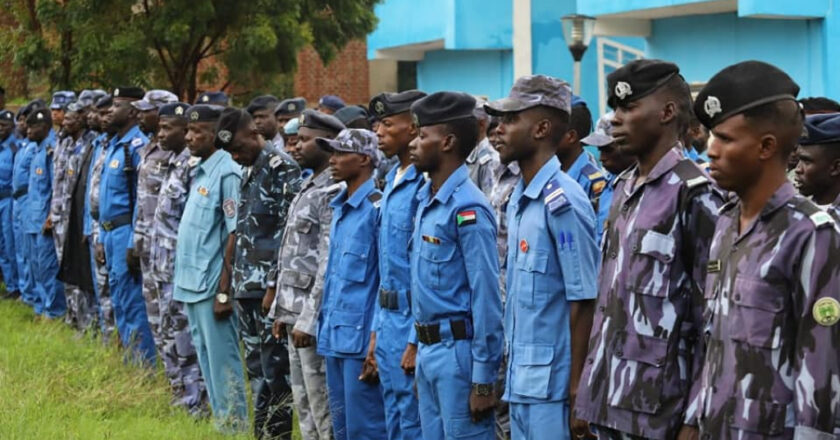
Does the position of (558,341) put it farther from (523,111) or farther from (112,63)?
(112,63)

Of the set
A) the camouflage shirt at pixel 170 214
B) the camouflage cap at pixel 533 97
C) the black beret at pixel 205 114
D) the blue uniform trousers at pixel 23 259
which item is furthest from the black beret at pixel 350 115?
the blue uniform trousers at pixel 23 259

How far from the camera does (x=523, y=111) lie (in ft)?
17.3

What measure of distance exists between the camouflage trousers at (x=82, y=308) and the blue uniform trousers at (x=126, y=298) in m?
1.65

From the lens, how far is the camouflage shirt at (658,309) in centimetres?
415

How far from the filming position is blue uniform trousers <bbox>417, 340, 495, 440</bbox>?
560cm

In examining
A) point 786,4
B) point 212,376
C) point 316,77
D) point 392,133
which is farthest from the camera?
point 316,77

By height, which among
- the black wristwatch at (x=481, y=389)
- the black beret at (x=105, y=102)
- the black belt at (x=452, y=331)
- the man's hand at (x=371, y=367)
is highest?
the black beret at (x=105, y=102)

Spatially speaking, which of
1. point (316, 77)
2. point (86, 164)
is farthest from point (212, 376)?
point (316, 77)

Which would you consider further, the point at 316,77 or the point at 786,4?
the point at 316,77

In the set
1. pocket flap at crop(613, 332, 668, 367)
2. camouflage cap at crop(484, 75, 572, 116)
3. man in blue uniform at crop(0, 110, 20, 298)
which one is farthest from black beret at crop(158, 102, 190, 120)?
man in blue uniform at crop(0, 110, 20, 298)

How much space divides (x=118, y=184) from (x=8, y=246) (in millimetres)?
5712

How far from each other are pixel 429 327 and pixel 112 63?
9.56 m

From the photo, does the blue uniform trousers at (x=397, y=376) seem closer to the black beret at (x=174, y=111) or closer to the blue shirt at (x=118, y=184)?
the black beret at (x=174, y=111)

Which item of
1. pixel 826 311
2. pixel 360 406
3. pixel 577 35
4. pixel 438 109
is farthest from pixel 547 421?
pixel 577 35
